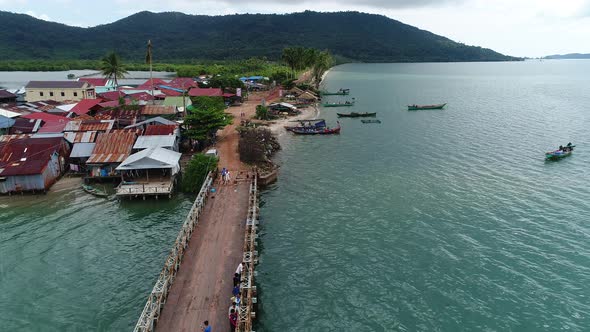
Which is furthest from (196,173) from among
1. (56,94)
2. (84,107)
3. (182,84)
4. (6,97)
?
(6,97)

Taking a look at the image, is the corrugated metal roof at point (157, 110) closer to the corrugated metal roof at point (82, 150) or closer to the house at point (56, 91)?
the corrugated metal roof at point (82, 150)

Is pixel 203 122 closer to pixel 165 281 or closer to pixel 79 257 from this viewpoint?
pixel 79 257

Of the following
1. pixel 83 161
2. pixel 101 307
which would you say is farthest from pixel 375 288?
pixel 83 161

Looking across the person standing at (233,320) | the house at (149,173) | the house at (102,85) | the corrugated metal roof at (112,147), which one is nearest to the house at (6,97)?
the house at (102,85)

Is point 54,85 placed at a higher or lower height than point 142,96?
higher

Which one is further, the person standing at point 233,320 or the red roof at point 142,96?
the red roof at point 142,96

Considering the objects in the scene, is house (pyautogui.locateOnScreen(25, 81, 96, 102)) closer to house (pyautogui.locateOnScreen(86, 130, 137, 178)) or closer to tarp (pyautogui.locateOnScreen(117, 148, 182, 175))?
house (pyautogui.locateOnScreen(86, 130, 137, 178))
